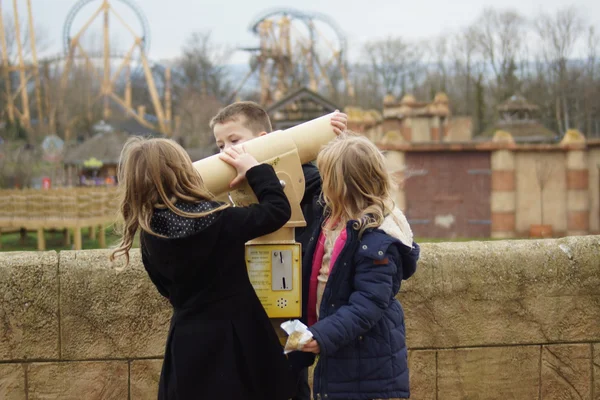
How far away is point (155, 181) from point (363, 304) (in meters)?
0.76

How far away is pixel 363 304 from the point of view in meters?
2.37

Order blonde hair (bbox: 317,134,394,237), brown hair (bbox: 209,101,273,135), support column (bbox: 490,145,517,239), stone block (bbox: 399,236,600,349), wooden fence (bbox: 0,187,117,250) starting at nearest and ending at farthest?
blonde hair (bbox: 317,134,394,237) < brown hair (bbox: 209,101,273,135) < stone block (bbox: 399,236,600,349) < wooden fence (bbox: 0,187,117,250) < support column (bbox: 490,145,517,239)

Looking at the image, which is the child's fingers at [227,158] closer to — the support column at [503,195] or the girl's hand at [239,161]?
the girl's hand at [239,161]

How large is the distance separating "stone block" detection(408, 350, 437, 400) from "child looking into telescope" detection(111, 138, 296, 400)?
3.24ft

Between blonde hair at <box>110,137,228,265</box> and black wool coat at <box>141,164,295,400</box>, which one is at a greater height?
blonde hair at <box>110,137,228,265</box>

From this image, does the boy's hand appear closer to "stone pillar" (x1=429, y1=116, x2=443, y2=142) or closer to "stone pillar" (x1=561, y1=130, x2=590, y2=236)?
"stone pillar" (x1=561, y1=130, x2=590, y2=236)

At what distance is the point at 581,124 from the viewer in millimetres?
36781

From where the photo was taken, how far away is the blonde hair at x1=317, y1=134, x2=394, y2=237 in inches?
98.6

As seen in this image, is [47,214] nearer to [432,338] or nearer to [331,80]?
[432,338]

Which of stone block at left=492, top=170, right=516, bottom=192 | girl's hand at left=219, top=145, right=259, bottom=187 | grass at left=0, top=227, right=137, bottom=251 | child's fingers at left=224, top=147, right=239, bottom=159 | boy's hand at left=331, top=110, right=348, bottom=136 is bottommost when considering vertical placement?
grass at left=0, top=227, right=137, bottom=251

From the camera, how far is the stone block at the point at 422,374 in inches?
131

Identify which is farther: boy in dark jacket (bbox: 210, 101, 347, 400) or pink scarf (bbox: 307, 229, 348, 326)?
boy in dark jacket (bbox: 210, 101, 347, 400)

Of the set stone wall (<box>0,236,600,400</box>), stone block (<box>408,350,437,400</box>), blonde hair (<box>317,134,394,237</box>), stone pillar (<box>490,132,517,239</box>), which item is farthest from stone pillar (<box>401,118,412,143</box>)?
blonde hair (<box>317,134,394,237</box>)

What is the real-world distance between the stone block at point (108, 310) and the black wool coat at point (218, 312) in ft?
2.25
